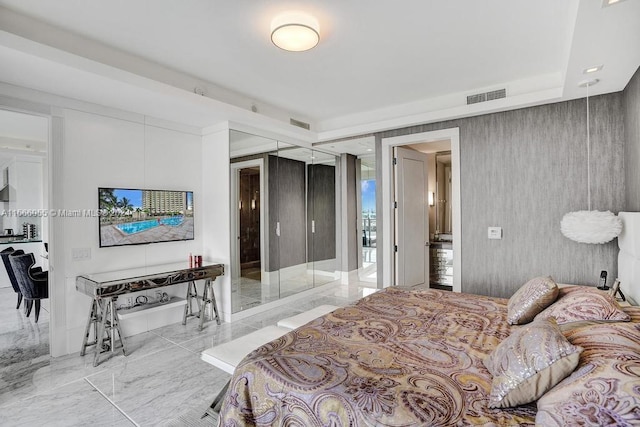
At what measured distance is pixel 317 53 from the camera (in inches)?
116

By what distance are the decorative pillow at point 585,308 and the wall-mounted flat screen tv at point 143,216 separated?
3.91 metres

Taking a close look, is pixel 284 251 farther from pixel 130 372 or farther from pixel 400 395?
pixel 400 395

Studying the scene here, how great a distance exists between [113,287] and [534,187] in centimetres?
445

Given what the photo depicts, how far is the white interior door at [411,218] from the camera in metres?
4.66

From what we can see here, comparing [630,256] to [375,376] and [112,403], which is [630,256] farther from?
[112,403]

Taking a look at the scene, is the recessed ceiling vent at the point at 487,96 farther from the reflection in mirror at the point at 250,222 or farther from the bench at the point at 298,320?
the bench at the point at 298,320

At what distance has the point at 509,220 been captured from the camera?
371 cm

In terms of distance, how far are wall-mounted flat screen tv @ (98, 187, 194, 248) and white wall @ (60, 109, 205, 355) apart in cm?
8

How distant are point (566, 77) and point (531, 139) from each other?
2.94 feet

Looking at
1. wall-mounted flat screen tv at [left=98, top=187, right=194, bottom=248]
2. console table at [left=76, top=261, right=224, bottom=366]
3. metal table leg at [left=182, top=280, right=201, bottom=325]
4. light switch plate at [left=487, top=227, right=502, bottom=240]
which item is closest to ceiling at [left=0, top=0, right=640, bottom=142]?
wall-mounted flat screen tv at [left=98, top=187, right=194, bottom=248]

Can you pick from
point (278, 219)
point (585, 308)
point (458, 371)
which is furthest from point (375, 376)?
point (278, 219)

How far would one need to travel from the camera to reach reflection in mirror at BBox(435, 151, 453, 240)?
613cm

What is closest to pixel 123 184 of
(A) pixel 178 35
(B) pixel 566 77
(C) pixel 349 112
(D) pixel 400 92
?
(A) pixel 178 35

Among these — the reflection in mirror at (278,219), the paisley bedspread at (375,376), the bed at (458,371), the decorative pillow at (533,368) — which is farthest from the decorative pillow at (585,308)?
the reflection in mirror at (278,219)
